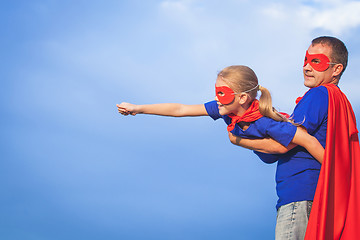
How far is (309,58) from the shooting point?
122 inches

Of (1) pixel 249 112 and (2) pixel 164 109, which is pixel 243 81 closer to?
(1) pixel 249 112

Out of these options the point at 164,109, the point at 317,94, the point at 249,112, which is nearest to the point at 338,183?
the point at 317,94

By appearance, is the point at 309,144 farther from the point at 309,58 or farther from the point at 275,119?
the point at 309,58

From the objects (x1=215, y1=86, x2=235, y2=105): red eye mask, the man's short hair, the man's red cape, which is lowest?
the man's red cape

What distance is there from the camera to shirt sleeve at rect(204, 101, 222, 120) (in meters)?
3.18

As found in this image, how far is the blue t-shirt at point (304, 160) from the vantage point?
2711 millimetres

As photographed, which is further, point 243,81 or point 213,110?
point 213,110

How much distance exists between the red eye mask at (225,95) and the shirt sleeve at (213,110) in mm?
229

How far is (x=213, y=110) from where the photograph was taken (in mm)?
3189

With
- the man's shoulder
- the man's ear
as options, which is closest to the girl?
the man's shoulder

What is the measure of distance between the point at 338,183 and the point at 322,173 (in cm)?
18

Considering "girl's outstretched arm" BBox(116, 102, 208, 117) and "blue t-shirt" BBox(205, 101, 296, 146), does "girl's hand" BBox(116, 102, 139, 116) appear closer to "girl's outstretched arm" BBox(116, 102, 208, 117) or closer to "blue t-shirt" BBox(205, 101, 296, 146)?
"girl's outstretched arm" BBox(116, 102, 208, 117)

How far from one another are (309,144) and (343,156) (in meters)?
0.35

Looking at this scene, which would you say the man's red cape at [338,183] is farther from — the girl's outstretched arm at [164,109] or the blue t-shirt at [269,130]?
the girl's outstretched arm at [164,109]
